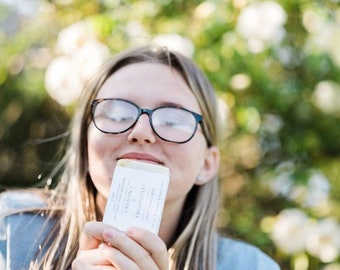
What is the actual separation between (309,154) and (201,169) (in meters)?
1.23

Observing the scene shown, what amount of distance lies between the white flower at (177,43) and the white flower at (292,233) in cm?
76

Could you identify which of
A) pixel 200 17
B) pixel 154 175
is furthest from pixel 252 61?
pixel 154 175

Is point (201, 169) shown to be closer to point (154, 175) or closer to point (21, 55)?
point (154, 175)

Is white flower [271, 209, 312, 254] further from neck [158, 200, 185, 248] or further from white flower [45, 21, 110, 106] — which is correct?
white flower [45, 21, 110, 106]

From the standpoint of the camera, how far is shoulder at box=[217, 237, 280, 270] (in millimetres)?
1917

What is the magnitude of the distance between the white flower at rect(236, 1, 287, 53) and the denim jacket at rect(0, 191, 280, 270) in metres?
0.96

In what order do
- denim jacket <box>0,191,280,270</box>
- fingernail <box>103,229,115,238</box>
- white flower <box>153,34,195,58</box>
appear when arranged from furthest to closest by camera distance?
1. white flower <box>153,34,195,58</box>
2. denim jacket <box>0,191,280,270</box>
3. fingernail <box>103,229,115,238</box>

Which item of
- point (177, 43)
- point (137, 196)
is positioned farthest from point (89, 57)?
point (137, 196)

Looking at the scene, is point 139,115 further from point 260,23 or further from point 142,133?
point 260,23

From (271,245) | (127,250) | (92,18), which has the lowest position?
(271,245)

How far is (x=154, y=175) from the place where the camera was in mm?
Answer: 1445

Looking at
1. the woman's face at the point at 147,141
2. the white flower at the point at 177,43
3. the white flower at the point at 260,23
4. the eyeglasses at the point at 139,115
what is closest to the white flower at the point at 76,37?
the white flower at the point at 177,43

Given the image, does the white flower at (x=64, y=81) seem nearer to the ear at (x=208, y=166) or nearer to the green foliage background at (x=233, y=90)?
the green foliage background at (x=233, y=90)

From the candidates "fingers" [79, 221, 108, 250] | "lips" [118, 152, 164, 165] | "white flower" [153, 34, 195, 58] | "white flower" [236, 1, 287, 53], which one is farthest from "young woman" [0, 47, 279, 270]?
"white flower" [236, 1, 287, 53]
